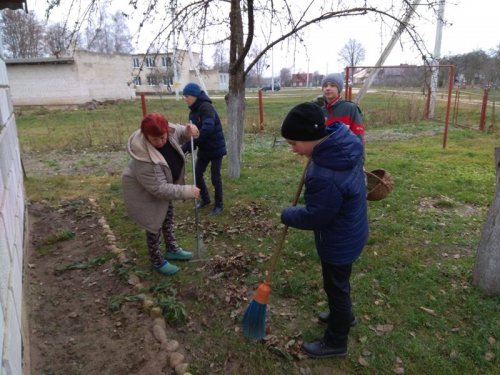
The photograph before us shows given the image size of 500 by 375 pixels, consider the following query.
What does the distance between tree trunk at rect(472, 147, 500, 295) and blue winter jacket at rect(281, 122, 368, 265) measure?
60.9 inches

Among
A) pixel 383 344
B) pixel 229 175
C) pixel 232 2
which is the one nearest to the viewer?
pixel 383 344

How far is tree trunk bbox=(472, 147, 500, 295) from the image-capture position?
3.31 meters

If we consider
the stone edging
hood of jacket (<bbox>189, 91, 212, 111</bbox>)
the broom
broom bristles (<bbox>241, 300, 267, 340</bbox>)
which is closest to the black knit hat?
the broom

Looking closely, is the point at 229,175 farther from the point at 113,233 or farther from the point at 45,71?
the point at 45,71

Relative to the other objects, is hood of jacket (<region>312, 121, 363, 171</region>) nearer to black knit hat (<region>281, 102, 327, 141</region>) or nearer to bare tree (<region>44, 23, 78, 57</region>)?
black knit hat (<region>281, 102, 327, 141</region>)

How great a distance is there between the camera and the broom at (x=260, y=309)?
9.09 feet

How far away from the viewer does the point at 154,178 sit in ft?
10.6

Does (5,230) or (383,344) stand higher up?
(5,230)

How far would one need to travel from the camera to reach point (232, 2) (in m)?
5.40

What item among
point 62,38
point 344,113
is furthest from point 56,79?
point 344,113

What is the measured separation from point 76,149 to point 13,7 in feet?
20.3

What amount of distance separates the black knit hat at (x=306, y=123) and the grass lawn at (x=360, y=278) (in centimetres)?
155

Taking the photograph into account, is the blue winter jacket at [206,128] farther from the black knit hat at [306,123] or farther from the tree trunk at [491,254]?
the tree trunk at [491,254]

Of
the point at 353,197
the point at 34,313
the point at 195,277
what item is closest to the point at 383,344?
the point at 353,197
